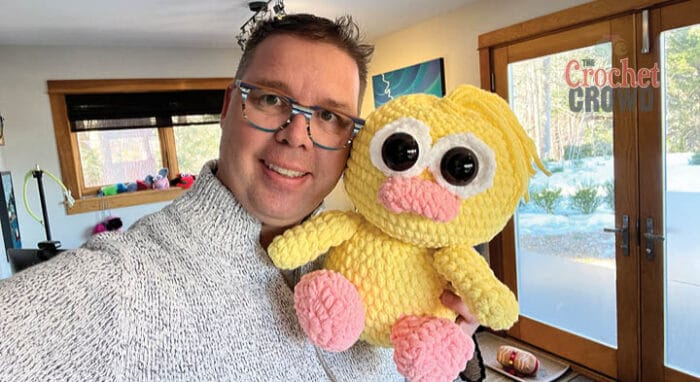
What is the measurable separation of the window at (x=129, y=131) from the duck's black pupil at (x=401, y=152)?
4047 mm

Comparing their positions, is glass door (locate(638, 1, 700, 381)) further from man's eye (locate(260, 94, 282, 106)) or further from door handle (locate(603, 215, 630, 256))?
man's eye (locate(260, 94, 282, 106))

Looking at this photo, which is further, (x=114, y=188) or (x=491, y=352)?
(x=114, y=188)

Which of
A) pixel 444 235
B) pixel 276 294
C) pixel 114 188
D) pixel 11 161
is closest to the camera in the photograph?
pixel 444 235

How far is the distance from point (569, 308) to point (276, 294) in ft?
8.53

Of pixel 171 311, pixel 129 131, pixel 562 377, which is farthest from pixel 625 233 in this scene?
pixel 129 131

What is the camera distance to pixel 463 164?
57cm

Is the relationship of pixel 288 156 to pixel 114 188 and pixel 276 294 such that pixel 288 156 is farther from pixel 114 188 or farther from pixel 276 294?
pixel 114 188

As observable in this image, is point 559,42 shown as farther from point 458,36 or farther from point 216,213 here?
point 216,213

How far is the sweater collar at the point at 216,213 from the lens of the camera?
0.67 m

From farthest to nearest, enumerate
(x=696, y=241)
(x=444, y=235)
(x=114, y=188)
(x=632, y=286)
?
(x=114, y=188) → (x=632, y=286) → (x=696, y=241) → (x=444, y=235)

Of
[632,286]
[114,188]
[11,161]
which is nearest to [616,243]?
[632,286]

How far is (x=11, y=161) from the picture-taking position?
142 inches

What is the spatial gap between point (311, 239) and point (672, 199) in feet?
7.37

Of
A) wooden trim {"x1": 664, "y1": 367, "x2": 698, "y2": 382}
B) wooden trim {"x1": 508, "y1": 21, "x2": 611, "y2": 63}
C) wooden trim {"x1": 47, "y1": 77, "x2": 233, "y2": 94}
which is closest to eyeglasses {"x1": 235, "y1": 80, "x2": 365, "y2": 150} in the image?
wooden trim {"x1": 508, "y1": 21, "x2": 611, "y2": 63}
